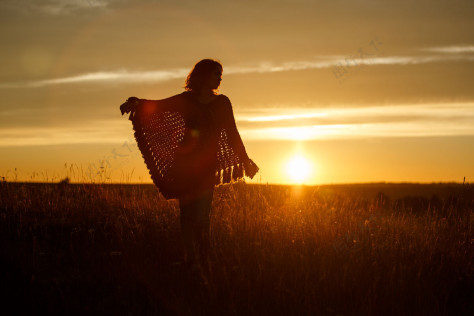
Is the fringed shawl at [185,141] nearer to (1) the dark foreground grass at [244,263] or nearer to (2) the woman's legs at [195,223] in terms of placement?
(2) the woman's legs at [195,223]

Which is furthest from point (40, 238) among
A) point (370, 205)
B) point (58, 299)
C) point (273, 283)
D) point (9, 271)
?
point (370, 205)

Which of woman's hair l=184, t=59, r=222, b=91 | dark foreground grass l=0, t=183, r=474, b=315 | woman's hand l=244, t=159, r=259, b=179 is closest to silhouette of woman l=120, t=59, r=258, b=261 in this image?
woman's hair l=184, t=59, r=222, b=91

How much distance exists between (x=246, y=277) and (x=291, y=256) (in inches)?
30.7

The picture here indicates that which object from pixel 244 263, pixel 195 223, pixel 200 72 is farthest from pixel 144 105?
pixel 244 263

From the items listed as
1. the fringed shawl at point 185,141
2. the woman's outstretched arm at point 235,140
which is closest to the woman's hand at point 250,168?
the woman's outstretched arm at point 235,140

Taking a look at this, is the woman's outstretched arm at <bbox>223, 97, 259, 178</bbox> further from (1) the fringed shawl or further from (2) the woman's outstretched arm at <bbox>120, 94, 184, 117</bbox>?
(2) the woman's outstretched arm at <bbox>120, 94, 184, 117</bbox>

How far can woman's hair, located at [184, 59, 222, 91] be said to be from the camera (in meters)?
5.56

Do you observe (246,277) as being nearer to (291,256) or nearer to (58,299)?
(291,256)

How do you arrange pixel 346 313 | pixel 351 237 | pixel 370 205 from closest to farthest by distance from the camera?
pixel 346 313 → pixel 351 237 → pixel 370 205

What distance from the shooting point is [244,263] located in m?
5.71

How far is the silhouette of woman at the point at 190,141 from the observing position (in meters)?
5.61

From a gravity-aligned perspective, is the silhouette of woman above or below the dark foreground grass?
above

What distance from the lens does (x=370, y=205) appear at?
9266mm

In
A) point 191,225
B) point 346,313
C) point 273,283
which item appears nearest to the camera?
point 346,313
